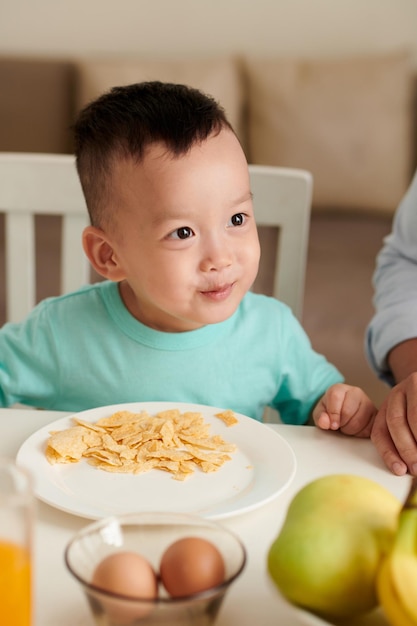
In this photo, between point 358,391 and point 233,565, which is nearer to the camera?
point 233,565

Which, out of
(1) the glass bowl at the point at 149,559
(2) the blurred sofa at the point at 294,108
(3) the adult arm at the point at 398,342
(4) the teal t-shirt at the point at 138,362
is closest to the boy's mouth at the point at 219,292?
(4) the teal t-shirt at the point at 138,362

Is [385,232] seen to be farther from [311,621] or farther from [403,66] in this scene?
[311,621]

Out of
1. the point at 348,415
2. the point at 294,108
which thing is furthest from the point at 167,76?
the point at 348,415

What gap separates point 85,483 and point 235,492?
151 mm

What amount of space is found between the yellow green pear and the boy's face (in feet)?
1.82

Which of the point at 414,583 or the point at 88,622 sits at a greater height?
the point at 414,583

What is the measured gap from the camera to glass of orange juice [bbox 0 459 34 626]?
0.49 meters

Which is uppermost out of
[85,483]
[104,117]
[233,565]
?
[104,117]

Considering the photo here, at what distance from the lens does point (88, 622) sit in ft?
1.95

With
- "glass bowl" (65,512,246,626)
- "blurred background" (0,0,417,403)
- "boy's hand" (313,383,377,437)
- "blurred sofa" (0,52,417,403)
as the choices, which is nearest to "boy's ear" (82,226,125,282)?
"boy's hand" (313,383,377,437)

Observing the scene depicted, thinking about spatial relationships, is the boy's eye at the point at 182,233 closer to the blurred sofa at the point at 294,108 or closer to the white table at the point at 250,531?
the white table at the point at 250,531

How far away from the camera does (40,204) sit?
1.44 meters

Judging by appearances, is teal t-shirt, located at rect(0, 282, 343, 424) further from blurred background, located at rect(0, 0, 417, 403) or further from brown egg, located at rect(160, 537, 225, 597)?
blurred background, located at rect(0, 0, 417, 403)

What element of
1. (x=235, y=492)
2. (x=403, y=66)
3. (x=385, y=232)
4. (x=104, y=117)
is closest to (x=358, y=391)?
(x=235, y=492)
